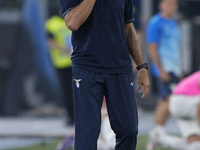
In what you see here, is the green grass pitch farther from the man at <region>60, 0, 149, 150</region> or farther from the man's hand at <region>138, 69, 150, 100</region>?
the man at <region>60, 0, 149, 150</region>

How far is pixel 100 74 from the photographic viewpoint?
4.69m

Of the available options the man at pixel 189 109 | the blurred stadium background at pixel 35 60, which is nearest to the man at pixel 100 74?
the man at pixel 189 109

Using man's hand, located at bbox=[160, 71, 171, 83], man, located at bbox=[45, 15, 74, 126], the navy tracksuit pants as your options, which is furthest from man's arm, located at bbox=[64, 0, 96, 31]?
man, located at bbox=[45, 15, 74, 126]

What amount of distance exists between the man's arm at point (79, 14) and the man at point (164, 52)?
Answer: 4343mm

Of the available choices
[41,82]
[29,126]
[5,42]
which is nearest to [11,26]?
[5,42]

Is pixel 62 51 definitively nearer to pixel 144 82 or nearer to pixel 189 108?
pixel 189 108

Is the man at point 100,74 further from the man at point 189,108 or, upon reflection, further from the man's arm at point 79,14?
the man at point 189,108

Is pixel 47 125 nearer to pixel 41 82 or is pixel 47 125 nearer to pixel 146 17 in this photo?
pixel 41 82

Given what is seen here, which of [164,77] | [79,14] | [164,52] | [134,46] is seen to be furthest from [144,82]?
[164,52]

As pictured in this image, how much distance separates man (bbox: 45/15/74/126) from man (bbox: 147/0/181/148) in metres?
1.91

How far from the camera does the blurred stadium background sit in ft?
39.6

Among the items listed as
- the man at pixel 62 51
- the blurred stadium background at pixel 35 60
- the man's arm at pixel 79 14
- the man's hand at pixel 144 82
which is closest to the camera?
the man's arm at pixel 79 14

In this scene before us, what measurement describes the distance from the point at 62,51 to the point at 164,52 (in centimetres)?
203

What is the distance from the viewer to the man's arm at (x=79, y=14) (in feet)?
14.8
